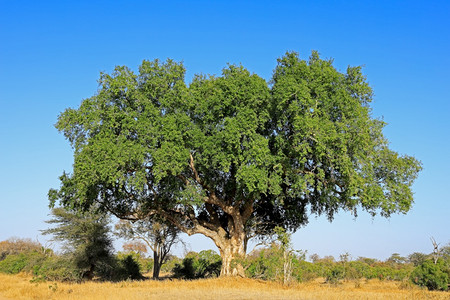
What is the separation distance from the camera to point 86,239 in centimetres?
3091

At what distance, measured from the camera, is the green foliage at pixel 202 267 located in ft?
97.1

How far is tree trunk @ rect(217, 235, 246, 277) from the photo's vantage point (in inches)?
917

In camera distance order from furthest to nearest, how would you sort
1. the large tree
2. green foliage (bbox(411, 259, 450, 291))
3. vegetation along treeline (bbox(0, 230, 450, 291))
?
1. green foliage (bbox(411, 259, 450, 291))
2. vegetation along treeline (bbox(0, 230, 450, 291))
3. the large tree

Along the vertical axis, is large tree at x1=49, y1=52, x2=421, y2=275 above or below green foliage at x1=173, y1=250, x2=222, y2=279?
above

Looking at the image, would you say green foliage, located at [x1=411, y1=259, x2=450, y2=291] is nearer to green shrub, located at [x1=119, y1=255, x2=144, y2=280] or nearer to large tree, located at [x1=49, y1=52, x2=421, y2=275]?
large tree, located at [x1=49, y1=52, x2=421, y2=275]

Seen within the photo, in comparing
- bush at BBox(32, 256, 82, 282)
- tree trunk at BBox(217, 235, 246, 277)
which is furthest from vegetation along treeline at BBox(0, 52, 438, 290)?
bush at BBox(32, 256, 82, 282)

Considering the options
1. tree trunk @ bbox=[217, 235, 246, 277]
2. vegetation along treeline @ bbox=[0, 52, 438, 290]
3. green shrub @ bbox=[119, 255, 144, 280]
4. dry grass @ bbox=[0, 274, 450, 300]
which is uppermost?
vegetation along treeline @ bbox=[0, 52, 438, 290]

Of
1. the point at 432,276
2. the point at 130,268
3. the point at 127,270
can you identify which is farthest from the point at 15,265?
the point at 432,276

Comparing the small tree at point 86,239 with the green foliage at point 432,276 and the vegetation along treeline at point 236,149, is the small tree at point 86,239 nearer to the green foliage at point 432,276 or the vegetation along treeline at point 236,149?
the vegetation along treeline at point 236,149

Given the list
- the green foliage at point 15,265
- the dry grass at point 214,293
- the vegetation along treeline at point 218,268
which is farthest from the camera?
the green foliage at point 15,265

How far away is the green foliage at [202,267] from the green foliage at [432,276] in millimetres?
13417

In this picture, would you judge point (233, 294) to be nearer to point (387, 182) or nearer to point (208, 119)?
point (208, 119)

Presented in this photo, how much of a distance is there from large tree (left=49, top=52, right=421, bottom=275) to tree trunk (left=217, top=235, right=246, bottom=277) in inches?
3.4

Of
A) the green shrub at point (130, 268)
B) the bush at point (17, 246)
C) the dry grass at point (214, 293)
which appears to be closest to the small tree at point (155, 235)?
the green shrub at point (130, 268)
